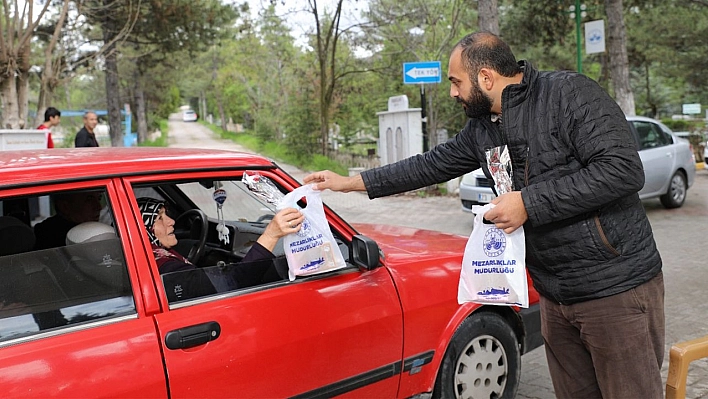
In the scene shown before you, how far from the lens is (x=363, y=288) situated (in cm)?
301

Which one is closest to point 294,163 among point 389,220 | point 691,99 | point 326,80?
point 326,80

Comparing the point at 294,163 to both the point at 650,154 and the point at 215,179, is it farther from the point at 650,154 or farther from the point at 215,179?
the point at 215,179

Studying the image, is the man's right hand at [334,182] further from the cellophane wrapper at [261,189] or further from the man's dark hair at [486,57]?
the man's dark hair at [486,57]

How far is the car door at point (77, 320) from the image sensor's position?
216 centimetres

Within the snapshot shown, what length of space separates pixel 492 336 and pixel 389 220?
8474 mm

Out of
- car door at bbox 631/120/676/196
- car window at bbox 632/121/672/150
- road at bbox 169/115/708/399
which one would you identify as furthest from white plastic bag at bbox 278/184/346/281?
car window at bbox 632/121/672/150

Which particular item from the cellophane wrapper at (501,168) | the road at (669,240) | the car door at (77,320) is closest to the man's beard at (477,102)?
the cellophane wrapper at (501,168)

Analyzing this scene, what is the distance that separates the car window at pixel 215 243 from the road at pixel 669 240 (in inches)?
79.1

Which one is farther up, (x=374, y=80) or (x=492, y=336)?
(x=374, y=80)

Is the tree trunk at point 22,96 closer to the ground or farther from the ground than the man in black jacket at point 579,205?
farther from the ground

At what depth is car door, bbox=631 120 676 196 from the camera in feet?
35.4

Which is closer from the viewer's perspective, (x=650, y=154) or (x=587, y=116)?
(x=587, y=116)

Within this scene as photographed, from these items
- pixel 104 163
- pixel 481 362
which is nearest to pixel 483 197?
pixel 481 362

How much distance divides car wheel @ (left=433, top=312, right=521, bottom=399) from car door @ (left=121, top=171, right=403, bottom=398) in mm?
411
